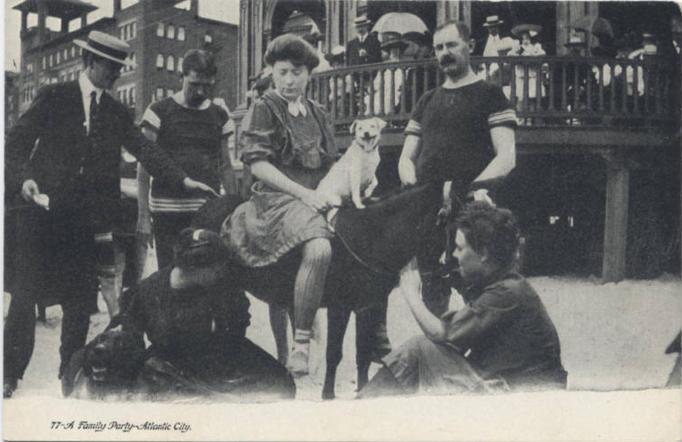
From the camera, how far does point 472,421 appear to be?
5516 mm

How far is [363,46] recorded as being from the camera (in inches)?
233

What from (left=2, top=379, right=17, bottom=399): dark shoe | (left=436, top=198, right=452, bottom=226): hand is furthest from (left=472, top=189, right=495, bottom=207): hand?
(left=2, top=379, right=17, bottom=399): dark shoe

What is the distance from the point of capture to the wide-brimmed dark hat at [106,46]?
561cm

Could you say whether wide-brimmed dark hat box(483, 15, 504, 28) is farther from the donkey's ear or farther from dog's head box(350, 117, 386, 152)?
the donkey's ear

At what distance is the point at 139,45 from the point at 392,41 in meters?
1.86

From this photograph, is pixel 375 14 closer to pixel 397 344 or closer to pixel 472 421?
pixel 397 344

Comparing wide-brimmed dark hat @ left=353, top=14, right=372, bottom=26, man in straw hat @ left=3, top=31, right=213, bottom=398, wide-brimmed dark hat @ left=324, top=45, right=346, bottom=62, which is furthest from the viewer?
wide-brimmed dark hat @ left=324, top=45, right=346, bottom=62

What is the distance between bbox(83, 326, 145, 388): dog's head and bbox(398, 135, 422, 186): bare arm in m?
2.16

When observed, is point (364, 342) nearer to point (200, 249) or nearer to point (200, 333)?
point (200, 333)

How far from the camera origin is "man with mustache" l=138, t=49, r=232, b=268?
18.3ft

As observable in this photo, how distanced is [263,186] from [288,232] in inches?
14.6

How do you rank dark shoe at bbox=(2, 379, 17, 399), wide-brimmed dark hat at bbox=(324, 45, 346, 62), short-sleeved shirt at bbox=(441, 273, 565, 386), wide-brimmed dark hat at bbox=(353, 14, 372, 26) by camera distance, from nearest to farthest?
short-sleeved shirt at bbox=(441, 273, 565, 386) < dark shoe at bbox=(2, 379, 17, 399) < wide-brimmed dark hat at bbox=(353, 14, 372, 26) < wide-brimmed dark hat at bbox=(324, 45, 346, 62)

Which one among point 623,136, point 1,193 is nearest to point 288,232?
point 1,193

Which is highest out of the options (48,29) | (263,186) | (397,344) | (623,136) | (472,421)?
(48,29)
